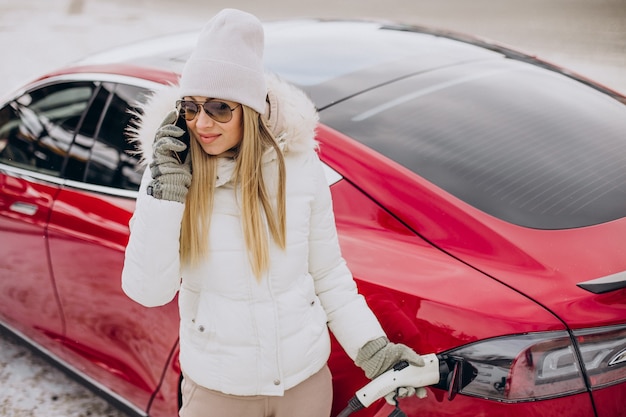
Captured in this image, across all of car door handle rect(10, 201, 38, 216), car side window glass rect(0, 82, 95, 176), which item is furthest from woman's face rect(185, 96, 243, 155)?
car door handle rect(10, 201, 38, 216)

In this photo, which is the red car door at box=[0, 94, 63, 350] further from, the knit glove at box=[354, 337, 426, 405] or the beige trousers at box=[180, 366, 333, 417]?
the knit glove at box=[354, 337, 426, 405]

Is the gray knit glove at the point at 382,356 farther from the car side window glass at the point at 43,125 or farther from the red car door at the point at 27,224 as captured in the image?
the car side window glass at the point at 43,125

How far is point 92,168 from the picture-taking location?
2945 millimetres

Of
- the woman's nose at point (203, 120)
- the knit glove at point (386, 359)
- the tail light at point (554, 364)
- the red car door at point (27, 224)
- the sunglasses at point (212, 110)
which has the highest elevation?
the sunglasses at point (212, 110)

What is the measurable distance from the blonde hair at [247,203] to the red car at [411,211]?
0.39 meters

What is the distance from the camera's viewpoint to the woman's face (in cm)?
177

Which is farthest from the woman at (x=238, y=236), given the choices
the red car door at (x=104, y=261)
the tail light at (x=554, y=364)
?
the red car door at (x=104, y=261)

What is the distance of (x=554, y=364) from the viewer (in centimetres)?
173

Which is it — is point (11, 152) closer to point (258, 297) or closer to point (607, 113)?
point (258, 297)

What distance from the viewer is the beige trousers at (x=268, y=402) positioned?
1854 mm

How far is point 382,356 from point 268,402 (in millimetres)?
309

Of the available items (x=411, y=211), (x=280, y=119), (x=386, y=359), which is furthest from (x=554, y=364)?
(x=280, y=119)

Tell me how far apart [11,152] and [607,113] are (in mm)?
2523

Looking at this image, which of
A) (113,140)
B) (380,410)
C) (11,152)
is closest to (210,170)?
(380,410)
